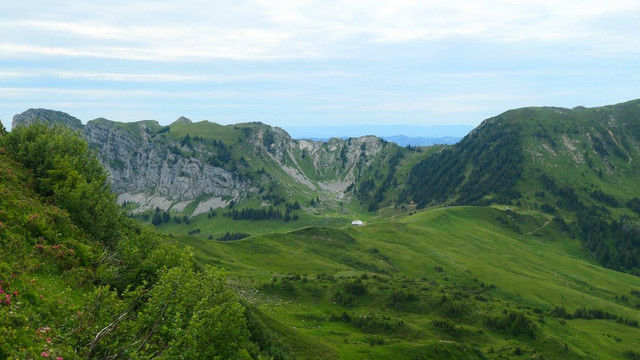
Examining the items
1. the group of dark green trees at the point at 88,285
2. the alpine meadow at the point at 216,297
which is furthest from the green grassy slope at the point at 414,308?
the group of dark green trees at the point at 88,285

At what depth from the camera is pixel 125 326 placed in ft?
82.0

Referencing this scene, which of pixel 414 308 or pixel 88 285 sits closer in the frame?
pixel 88 285

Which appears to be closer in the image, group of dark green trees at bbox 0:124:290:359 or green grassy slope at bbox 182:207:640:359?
group of dark green trees at bbox 0:124:290:359

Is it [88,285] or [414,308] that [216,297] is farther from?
[414,308]

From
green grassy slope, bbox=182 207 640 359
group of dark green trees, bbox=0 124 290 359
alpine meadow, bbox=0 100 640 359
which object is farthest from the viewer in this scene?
green grassy slope, bbox=182 207 640 359

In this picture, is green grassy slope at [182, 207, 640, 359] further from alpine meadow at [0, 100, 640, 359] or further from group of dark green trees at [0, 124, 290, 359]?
group of dark green trees at [0, 124, 290, 359]

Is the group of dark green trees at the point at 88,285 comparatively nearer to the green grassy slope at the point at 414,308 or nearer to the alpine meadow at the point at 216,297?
the alpine meadow at the point at 216,297

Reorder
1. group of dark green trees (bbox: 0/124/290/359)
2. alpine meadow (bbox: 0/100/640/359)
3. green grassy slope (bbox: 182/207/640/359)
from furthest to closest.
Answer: green grassy slope (bbox: 182/207/640/359) → alpine meadow (bbox: 0/100/640/359) → group of dark green trees (bbox: 0/124/290/359)

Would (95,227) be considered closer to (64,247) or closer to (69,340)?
(64,247)

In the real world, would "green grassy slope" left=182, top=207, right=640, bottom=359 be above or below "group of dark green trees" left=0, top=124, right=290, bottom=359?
below

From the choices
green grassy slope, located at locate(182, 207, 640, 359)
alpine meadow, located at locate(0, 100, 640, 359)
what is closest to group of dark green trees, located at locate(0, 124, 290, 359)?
alpine meadow, located at locate(0, 100, 640, 359)

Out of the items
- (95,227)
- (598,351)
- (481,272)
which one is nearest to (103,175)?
(95,227)

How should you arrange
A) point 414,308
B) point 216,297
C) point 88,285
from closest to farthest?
1. point 216,297
2. point 88,285
3. point 414,308

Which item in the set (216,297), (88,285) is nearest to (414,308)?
(216,297)
